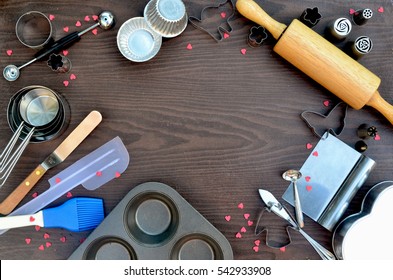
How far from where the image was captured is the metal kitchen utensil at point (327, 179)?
940mm

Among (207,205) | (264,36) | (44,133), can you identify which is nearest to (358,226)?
(207,205)

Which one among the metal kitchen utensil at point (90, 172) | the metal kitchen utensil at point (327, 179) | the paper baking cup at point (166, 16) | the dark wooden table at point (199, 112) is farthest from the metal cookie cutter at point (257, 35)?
the metal kitchen utensil at point (90, 172)

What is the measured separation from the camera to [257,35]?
96 centimetres

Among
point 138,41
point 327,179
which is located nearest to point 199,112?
point 138,41

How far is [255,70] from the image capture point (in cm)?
97

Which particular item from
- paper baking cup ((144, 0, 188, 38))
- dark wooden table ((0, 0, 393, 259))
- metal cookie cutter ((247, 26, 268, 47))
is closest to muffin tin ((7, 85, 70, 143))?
dark wooden table ((0, 0, 393, 259))

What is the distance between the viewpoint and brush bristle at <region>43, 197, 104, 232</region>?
35.7 inches

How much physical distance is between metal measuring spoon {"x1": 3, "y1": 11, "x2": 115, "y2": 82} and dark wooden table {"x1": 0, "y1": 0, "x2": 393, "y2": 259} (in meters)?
0.02

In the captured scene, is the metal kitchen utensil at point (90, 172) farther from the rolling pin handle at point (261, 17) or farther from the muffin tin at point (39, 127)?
the rolling pin handle at point (261, 17)

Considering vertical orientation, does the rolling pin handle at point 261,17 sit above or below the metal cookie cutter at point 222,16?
above

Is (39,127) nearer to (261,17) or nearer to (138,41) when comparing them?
(138,41)

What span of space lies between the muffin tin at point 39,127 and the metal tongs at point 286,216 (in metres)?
0.46

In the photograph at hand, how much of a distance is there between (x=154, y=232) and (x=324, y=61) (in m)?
0.52

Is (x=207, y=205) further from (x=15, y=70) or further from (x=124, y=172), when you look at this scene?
(x=15, y=70)
